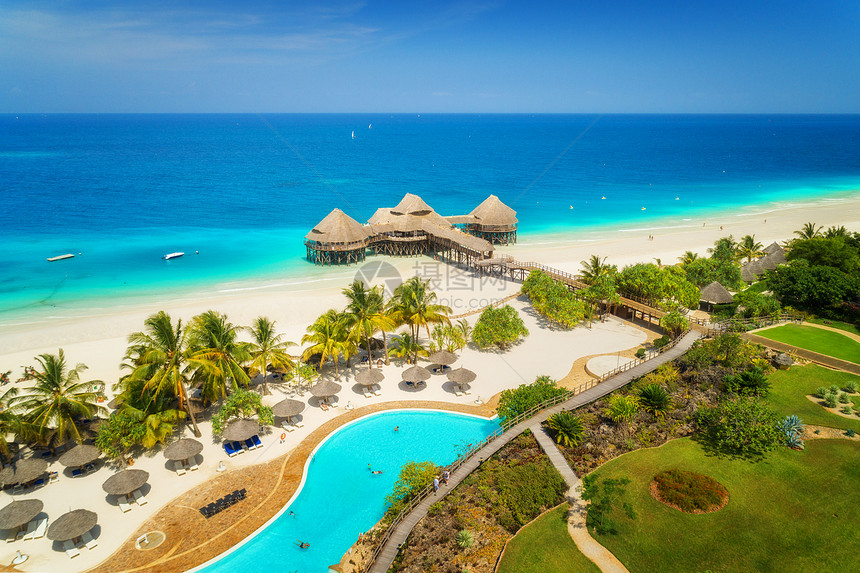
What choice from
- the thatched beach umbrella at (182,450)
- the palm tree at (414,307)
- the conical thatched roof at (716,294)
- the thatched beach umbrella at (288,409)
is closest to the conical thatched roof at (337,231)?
the palm tree at (414,307)

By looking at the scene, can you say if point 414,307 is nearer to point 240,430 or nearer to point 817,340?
point 240,430

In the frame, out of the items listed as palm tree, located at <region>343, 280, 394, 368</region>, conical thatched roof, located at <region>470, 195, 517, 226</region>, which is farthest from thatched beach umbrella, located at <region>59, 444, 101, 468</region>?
conical thatched roof, located at <region>470, 195, 517, 226</region>

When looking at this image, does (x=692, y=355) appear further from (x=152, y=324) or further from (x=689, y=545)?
(x=152, y=324)

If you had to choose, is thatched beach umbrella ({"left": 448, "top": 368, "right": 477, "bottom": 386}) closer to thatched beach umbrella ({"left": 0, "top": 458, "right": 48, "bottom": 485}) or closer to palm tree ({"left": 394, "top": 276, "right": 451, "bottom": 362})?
palm tree ({"left": 394, "top": 276, "right": 451, "bottom": 362})

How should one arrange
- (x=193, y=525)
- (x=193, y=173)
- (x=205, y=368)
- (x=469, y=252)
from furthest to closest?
(x=193, y=173) → (x=469, y=252) → (x=205, y=368) → (x=193, y=525)

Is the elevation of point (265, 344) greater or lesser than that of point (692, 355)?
greater

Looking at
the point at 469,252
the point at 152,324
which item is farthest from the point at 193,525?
the point at 469,252

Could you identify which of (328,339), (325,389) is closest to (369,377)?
(325,389)
